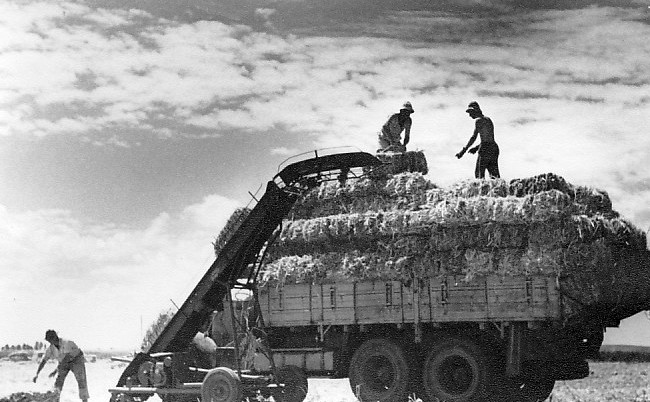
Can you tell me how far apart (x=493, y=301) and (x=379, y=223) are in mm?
2903

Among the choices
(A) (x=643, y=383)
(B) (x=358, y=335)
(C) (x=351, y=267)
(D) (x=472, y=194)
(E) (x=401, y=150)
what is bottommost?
(A) (x=643, y=383)

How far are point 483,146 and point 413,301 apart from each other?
3.95 meters

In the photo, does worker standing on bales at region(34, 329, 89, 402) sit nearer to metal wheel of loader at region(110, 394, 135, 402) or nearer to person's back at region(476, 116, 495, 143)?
metal wheel of loader at region(110, 394, 135, 402)

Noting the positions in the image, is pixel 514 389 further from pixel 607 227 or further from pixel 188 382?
pixel 188 382

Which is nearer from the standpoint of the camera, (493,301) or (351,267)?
(493,301)

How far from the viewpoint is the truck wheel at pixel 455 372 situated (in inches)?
572

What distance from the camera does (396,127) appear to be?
1852cm

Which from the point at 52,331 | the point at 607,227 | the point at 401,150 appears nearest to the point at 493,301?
the point at 607,227

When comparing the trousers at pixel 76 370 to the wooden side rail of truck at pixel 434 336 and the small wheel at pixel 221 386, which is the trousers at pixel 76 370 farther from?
the wooden side rail of truck at pixel 434 336

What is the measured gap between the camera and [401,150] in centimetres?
1761

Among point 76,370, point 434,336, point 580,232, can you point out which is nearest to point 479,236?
point 580,232

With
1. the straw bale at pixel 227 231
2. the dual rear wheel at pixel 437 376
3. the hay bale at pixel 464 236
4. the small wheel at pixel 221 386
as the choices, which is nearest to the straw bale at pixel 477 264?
the hay bale at pixel 464 236

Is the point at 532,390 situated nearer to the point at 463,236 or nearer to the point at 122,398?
the point at 463,236

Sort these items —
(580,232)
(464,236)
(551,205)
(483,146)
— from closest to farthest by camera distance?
(580,232)
(551,205)
(464,236)
(483,146)
